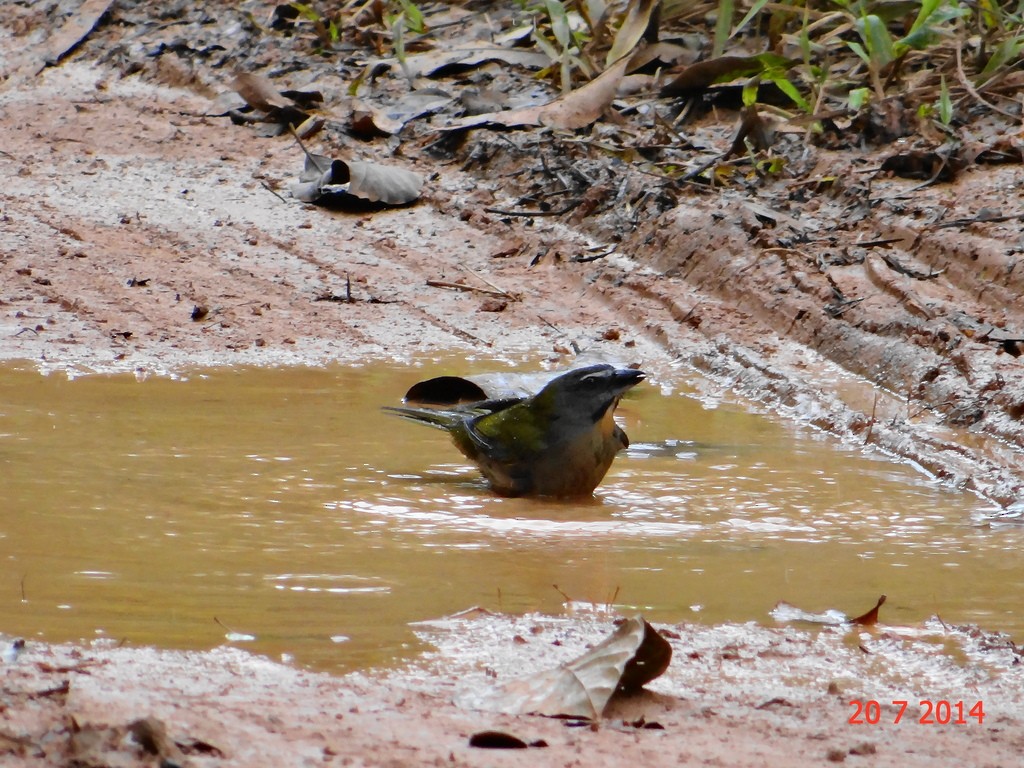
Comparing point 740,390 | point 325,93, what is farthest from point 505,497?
point 325,93

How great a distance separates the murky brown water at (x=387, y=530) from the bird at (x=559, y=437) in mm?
81

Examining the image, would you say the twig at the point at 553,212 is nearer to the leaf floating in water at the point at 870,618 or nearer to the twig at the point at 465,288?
the twig at the point at 465,288

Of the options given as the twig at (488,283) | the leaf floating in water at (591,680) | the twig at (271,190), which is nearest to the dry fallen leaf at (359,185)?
the twig at (271,190)

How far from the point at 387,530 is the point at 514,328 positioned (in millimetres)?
2783

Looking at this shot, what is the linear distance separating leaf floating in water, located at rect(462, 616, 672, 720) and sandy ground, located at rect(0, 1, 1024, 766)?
5 centimetres

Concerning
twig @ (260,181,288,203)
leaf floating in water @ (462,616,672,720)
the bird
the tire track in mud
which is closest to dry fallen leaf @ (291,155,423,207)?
twig @ (260,181,288,203)

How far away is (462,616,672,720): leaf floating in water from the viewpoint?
2234 mm

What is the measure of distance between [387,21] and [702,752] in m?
9.61

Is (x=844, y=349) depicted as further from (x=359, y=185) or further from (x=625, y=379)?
(x=359, y=185)

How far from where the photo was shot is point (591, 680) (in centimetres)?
228

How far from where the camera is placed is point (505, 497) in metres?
3.96

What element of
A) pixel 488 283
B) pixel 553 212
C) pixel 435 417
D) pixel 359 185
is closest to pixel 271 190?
pixel 359 185

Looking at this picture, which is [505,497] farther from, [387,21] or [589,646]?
[387,21]

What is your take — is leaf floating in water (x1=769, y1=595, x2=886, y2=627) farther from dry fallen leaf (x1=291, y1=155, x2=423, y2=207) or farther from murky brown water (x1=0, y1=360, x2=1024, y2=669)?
dry fallen leaf (x1=291, y1=155, x2=423, y2=207)
